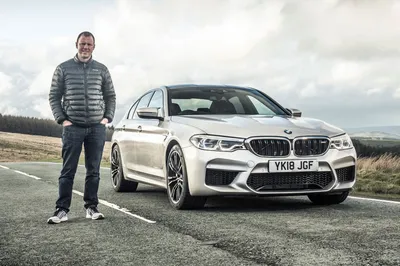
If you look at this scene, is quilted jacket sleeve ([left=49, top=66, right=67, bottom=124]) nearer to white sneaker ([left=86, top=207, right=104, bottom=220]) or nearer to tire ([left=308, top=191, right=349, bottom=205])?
white sneaker ([left=86, top=207, right=104, bottom=220])

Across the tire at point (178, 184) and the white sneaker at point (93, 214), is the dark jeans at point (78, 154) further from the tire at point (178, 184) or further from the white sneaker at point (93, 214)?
the tire at point (178, 184)

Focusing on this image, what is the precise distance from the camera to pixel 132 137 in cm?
1014

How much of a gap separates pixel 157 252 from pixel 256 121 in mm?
3248

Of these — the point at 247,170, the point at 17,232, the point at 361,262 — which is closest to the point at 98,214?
the point at 17,232

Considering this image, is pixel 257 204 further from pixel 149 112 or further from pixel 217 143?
pixel 149 112

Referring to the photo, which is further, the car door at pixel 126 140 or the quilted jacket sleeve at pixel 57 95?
the car door at pixel 126 140

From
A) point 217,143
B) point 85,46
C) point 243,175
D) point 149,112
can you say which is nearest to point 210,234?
point 243,175

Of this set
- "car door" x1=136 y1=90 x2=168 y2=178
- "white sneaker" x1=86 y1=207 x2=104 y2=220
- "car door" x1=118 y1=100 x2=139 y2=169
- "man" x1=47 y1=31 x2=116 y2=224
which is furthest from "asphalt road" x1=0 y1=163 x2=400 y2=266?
"car door" x1=118 y1=100 x2=139 y2=169

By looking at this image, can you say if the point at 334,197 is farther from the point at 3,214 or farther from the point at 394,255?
the point at 3,214

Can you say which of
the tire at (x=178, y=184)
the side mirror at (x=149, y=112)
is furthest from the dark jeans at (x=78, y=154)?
the side mirror at (x=149, y=112)

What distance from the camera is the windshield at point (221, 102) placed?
363 inches

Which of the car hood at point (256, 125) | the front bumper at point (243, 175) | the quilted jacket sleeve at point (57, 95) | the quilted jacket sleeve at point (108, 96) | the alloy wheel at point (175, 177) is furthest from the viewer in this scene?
the alloy wheel at point (175, 177)

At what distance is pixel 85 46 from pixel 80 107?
2.25 ft

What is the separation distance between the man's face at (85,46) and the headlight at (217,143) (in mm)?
1658
